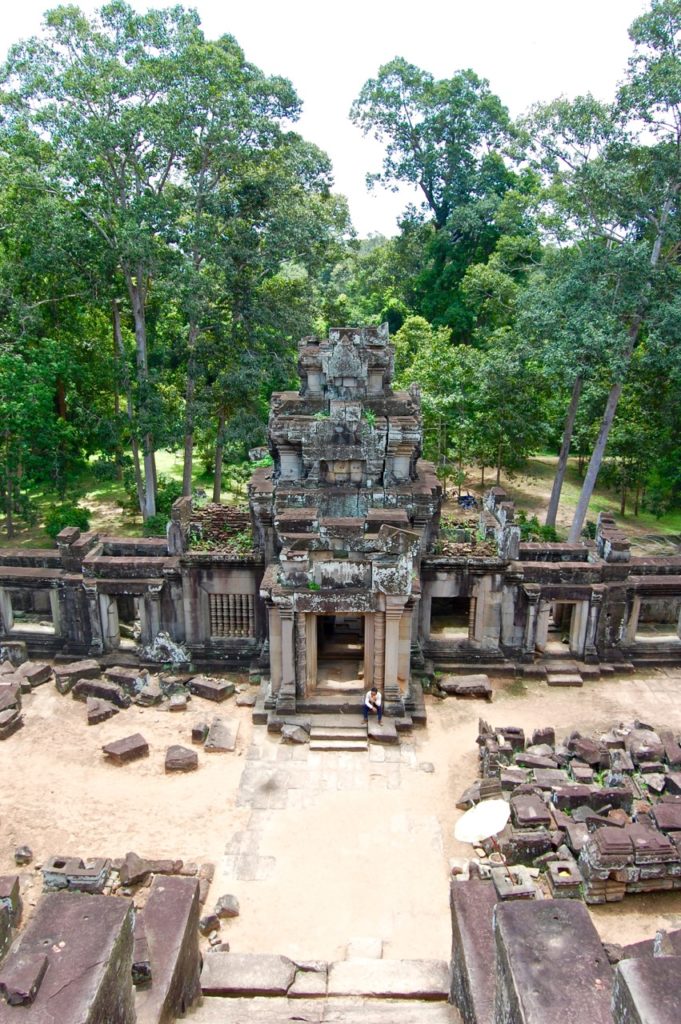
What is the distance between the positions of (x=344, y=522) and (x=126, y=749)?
7.53 metres

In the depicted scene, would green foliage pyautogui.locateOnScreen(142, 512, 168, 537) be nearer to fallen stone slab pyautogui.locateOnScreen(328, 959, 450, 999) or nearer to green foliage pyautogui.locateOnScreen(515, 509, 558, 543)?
green foliage pyautogui.locateOnScreen(515, 509, 558, 543)

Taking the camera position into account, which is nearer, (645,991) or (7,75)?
(645,991)

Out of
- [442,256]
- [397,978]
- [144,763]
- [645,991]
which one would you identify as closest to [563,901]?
[645,991]

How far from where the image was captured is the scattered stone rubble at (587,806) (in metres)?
14.2

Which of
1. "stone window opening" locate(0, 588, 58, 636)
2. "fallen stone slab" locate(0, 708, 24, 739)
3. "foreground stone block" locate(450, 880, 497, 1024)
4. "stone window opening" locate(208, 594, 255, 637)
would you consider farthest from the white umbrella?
"stone window opening" locate(0, 588, 58, 636)

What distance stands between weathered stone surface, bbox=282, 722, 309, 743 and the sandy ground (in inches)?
10.7

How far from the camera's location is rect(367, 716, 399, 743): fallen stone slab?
18.6 meters

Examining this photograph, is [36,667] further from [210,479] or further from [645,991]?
[210,479]

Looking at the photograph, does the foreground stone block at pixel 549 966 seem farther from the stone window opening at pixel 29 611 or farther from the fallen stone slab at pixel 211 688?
the stone window opening at pixel 29 611

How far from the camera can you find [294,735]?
61.0ft

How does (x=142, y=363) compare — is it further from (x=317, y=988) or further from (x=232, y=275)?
(x=317, y=988)

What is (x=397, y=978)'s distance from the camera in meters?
11.8

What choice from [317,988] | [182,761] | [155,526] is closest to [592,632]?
[182,761]

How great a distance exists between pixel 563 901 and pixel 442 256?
5086cm
